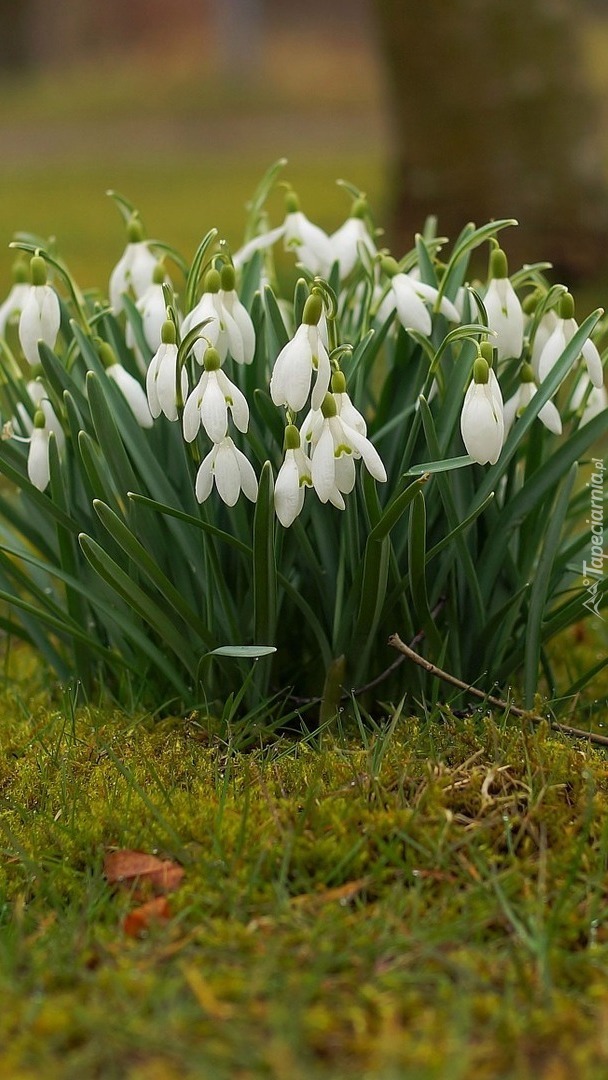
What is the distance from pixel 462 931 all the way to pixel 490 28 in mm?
4518

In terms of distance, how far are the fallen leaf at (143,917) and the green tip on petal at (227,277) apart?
0.90 meters

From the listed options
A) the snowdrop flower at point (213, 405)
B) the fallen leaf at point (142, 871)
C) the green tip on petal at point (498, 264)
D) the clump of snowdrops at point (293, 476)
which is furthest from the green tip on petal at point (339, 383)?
the fallen leaf at point (142, 871)

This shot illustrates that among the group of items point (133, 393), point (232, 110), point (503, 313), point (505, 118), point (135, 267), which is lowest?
point (133, 393)

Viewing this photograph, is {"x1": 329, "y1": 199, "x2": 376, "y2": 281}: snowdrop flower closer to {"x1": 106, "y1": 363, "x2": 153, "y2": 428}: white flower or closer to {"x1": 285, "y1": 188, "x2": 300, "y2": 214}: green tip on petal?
{"x1": 285, "y1": 188, "x2": 300, "y2": 214}: green tip on petal

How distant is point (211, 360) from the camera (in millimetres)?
1780

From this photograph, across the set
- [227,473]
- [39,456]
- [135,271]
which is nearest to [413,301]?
[227,473]

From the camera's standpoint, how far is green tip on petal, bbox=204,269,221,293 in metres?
1.87

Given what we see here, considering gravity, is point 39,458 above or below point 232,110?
below

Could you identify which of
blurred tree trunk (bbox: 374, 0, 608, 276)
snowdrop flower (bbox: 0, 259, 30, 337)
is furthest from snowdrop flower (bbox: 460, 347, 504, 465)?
blurred tree trunk (bbox: 374, 0, 608, 276)

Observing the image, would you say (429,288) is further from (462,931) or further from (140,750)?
(462,931)

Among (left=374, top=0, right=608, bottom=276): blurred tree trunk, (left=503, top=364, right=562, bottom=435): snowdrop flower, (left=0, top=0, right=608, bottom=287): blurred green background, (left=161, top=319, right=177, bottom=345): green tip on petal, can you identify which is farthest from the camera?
(left=0, top=0, right=608, bottom=287): blurred green background

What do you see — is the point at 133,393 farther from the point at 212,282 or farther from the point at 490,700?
the point at 490,700

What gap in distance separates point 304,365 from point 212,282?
242 mm

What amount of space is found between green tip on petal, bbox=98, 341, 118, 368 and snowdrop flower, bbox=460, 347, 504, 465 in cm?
66
